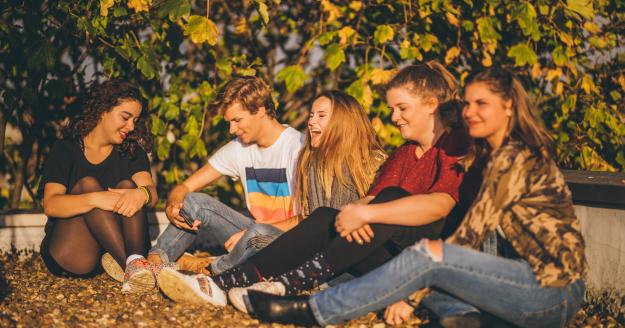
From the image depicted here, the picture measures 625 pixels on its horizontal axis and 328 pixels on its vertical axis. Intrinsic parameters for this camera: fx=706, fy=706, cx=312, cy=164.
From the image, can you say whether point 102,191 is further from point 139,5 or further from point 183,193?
point 139,5

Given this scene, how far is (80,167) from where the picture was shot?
414 centimetres

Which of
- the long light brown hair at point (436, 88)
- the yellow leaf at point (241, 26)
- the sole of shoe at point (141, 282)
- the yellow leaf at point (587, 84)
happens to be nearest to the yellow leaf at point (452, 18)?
the yellow leaf at point (587, 84)

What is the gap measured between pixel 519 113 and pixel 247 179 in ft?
6.15

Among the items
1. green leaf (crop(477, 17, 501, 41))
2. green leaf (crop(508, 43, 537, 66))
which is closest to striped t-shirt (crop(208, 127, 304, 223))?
green leaf (crop(477, 17, 501, 41))

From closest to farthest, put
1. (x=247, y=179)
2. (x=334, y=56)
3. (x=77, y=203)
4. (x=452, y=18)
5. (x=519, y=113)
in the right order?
1. (x=519, y=113)
2. (x=77, y=203)
3. (x=247, y=179)
4. (x=334, y=56)
5. (x=452, y=18)

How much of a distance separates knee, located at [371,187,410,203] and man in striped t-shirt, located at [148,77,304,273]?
2.55 feet

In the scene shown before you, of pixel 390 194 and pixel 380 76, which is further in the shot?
pixel 380 76

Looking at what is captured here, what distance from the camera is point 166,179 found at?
17.8ft

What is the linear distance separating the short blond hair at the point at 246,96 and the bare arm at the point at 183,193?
445 millimetres

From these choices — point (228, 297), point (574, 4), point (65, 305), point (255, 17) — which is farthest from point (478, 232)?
point (255, 17)

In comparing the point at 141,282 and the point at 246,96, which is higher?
the point at 246,96

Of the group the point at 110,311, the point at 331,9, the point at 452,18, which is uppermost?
the point at 331,9

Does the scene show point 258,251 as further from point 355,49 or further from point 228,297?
point 355,49

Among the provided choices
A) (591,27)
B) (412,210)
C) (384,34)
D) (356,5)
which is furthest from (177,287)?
(591,27)
